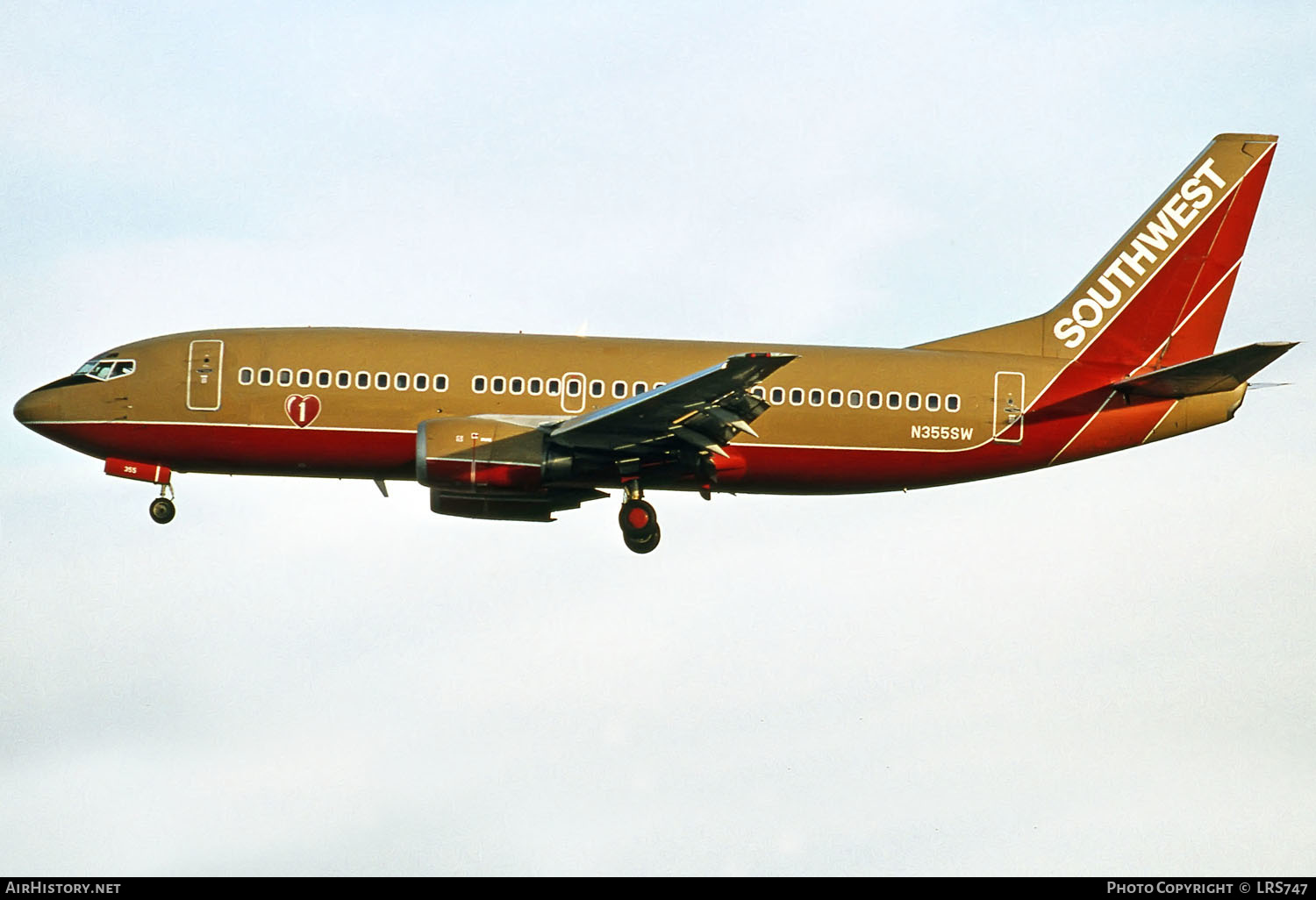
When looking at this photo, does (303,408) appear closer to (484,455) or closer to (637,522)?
(484,455)

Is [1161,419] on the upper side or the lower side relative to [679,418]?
upper

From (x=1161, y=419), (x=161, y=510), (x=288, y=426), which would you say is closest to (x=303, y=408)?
(x=288, y=426)

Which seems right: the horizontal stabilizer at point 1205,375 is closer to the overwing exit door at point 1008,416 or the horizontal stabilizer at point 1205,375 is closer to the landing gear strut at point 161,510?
the overwing exit door at point 1008,416

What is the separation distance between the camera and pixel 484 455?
3953 centimetres

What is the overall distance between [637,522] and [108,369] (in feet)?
42.4

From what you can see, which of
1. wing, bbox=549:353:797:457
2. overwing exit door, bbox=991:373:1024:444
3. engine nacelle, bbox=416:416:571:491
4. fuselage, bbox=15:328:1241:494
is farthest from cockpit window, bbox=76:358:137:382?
overwing exit door, bbox=991:373:1024:444

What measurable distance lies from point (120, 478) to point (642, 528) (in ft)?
40.1

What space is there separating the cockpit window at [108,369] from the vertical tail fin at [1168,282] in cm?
1883

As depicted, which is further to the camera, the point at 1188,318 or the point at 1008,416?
the point at 1188,318

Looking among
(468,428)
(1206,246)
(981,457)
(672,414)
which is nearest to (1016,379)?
(981,457)

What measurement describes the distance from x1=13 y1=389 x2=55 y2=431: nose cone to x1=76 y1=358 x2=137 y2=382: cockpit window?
98 centimetres

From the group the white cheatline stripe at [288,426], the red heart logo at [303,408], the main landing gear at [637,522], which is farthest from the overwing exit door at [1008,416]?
the red heart logo at [303,408]

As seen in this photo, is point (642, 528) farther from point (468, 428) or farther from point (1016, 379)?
point (1016, 379)

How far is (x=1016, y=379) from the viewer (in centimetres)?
4256
